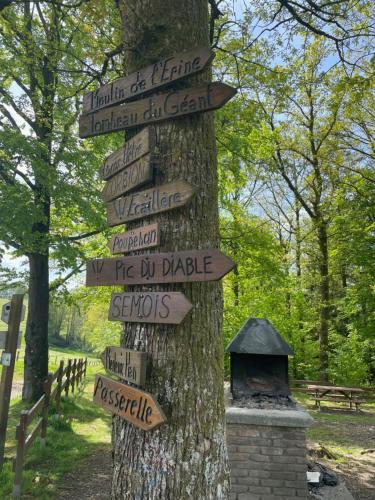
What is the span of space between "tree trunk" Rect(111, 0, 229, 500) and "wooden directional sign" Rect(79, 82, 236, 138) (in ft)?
0.26

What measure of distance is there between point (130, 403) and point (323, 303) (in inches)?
630

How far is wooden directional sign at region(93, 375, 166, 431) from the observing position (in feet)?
6.38

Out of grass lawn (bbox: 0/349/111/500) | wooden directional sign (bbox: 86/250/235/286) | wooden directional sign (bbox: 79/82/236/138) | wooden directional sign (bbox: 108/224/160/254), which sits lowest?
grass lawn (bbox: 0/349/111/500)

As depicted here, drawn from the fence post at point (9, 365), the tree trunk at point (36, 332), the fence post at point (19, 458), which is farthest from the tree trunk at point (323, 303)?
the fence post at point (19, 458)

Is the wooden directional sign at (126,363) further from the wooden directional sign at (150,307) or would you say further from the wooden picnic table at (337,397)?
the wooden picnic table at (337,397)

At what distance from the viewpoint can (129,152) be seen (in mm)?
2533

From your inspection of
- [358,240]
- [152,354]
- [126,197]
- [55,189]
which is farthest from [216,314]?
[358,240]

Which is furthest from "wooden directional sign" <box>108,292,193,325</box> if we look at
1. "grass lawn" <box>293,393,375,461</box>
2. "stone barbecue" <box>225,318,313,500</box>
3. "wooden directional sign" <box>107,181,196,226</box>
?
"grass lawn" <box>293,393,375,461</box>

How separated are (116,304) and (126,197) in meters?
0.67

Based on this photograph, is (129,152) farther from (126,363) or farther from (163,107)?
(126,363)

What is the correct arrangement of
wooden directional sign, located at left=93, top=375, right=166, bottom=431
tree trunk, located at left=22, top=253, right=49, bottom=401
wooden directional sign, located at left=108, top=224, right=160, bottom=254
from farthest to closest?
tree trunk, located at left=22, top=253, right=49, bottom=401, wooden directional sign, located at left=108, top=224, right=160, bottom=254, wooden directional sign, located at left=93, top=375, right=166, bottom=431

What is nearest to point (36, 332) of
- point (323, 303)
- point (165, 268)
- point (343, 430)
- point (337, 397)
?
point (343, 430)

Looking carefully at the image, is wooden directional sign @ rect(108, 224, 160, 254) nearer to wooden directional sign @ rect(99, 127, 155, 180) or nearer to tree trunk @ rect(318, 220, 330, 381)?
wooden directional sign @ rect(99, 127, 155, 180)

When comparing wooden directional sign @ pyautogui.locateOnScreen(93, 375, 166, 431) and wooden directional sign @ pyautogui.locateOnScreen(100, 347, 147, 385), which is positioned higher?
wooden directional sign @ pyautogui.locateOnScreen(100, 347, 147, 385)
